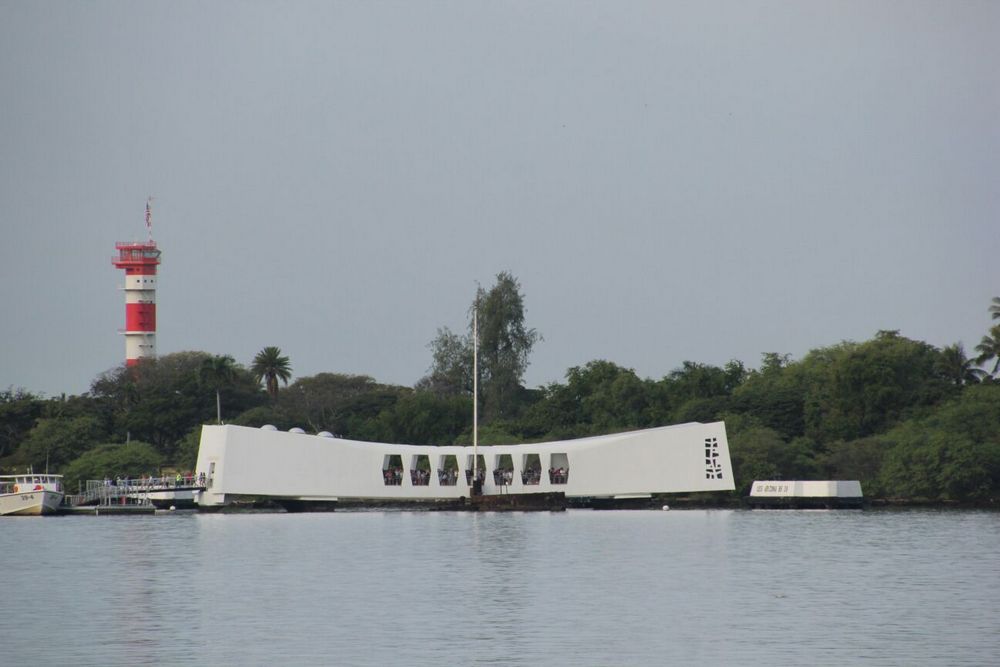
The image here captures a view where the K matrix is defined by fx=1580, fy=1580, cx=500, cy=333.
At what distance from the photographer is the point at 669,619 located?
24672mm

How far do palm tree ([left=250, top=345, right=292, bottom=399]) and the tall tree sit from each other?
1837 centimetres

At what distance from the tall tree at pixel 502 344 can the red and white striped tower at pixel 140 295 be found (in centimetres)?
3024

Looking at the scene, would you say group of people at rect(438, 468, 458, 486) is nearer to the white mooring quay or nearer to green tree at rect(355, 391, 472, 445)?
the white mooring quay

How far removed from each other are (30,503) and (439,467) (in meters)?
16.9

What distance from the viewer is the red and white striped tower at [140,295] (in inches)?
4109

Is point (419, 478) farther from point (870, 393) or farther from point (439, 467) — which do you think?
point (870, 393)

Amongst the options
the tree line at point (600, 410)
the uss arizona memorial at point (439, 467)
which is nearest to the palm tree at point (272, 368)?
the tree line at point (600, 410)

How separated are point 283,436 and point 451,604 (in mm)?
37385

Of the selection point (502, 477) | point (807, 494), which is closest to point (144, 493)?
point (502, 477)

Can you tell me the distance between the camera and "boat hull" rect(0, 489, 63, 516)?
2552 inches

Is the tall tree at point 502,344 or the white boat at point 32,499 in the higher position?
the tall tree at point 502,344

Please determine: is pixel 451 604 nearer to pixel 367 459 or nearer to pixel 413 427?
pixel 367 459

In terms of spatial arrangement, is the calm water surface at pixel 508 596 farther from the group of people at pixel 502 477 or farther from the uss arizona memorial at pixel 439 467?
the group of people at pixel 502 477

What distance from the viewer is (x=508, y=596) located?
28.0 metres
